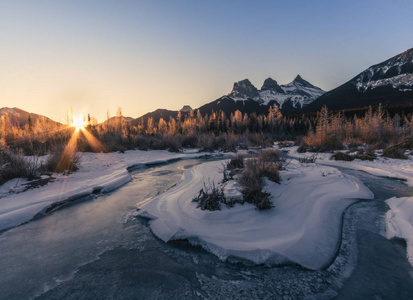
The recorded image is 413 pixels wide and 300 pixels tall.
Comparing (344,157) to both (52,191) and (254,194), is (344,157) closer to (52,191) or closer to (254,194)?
(254,194)

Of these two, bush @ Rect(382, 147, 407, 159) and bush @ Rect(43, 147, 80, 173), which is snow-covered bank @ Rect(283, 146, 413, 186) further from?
bush @ Rect(43, 147, 80, 173)

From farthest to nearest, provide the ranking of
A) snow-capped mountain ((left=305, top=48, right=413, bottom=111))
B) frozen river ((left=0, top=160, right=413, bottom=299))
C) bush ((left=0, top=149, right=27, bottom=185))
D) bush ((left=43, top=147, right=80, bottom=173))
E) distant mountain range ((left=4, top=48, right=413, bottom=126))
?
distant mountain range ((left=4, top=48, right=413, bottom=126)), snow-capped mountain ((left=305, top=48, right=413, bottom=111)), bush ((left=43, top=147, right=80, bottom=173)), bush ((left=0, top=149, right=27, bottom=185)), frozen river ((left=0, top=160, right=413, bottom=299))

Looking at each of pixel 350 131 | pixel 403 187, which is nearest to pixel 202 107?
pixel 350 131

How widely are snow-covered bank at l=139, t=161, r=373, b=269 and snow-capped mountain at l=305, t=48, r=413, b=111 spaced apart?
114 metres

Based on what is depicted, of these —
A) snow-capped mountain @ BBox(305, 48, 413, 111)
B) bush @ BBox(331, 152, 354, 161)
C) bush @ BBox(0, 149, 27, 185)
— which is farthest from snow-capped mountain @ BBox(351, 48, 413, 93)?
bush @ BBox(0, 149, 27, 185)

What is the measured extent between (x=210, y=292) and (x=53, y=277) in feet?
5.91

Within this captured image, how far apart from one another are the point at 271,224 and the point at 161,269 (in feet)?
6.12

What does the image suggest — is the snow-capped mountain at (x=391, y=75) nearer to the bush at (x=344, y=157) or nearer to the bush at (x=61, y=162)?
the bush at (x=344, y=157)

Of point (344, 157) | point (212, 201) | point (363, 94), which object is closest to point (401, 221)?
point (212, 201)

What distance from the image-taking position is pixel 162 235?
3162 millimetres

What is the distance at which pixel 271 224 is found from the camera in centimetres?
323

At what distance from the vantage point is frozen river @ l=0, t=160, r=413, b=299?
1.98 metres

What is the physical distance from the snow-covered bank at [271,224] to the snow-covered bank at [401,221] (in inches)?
25.6

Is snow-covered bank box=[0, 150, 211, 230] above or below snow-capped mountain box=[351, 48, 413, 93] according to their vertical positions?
below
